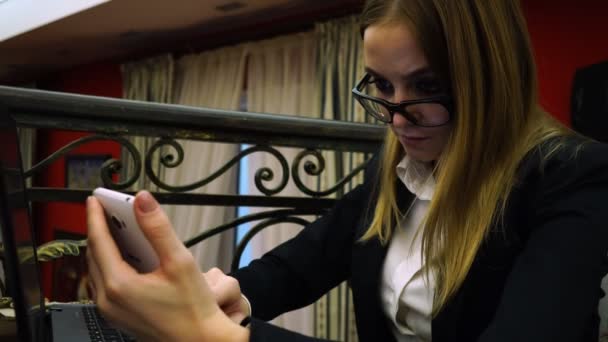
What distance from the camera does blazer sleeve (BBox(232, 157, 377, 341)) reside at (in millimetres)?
1041

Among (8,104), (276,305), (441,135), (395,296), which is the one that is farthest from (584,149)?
(8,104)

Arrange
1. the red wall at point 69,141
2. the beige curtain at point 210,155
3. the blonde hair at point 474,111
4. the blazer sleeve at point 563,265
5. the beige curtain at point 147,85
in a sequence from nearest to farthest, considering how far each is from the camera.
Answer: the blazer sleeve at point 563,265 → the blonde hair at point 474,111 → the beige curtain at point 210,155 → the beige curtain at point 147,85 → the red wall at point 69,141

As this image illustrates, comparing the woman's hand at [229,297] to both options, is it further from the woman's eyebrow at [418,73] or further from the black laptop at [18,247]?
the woman's eyebrow at [418,73]

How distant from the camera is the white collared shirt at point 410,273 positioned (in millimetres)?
941

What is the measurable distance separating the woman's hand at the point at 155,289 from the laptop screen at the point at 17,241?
56 mm

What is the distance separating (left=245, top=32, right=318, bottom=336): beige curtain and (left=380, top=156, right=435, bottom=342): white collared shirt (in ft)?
11.2

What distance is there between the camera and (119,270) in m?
0.51

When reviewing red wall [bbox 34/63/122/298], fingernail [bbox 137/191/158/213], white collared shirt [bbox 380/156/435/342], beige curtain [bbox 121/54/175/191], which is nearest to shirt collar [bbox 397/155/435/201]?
white collared shirt [bbox 380/156/435/342]

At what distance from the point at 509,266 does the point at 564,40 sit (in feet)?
9.25

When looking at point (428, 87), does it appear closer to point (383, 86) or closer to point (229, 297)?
point (383, 86)

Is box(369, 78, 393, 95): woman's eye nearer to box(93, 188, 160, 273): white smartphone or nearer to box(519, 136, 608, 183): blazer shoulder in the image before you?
box(519, 136, 608, 183): blazer shoulder

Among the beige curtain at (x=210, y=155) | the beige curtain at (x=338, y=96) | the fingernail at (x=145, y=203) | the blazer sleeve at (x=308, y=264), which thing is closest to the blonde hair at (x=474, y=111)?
the blazer sleeve at (x=308, y=264)

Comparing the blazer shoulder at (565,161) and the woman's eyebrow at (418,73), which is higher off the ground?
the woman's eyebrow at (418,73)

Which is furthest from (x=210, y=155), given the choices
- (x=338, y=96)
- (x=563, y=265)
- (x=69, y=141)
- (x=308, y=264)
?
(x=563, y=265)
